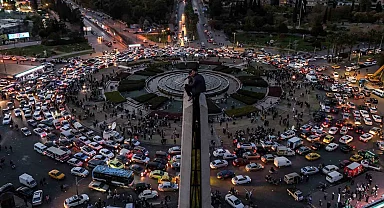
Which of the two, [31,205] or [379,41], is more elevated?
[379,41]

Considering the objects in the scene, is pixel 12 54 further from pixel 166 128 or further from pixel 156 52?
pixel 166 128

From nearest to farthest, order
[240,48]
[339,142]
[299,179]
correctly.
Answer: [299,179], [339,142], [240,48]

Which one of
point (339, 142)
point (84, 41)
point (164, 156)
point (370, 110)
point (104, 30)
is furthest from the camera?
point (104, 30)

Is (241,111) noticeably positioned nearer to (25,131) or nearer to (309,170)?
(309,170)

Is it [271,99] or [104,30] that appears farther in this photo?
[104,30]

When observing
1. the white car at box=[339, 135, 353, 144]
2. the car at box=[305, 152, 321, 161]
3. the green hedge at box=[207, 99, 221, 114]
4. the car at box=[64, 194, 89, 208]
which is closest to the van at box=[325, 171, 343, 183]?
the car at box=[305, 152, 321, 161]

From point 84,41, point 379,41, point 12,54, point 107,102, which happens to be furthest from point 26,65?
point 379,41

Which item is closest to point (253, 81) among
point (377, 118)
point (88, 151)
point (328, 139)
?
point (377, 118)

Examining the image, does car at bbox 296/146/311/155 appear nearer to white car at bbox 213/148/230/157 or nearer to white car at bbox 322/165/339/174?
white car at bbox 322/165/339/174
